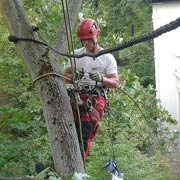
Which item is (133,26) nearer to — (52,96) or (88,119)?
(88,119)

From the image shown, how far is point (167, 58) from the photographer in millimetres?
14414

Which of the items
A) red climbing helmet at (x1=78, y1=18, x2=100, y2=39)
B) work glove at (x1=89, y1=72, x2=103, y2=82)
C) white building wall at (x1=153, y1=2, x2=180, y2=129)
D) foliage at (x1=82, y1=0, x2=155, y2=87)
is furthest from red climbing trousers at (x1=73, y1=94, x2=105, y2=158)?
foliage at (x1=82, y1=0, x2=155, y2=87)

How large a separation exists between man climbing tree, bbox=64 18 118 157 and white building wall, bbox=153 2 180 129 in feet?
35.3

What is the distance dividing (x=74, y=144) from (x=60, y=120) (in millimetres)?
142

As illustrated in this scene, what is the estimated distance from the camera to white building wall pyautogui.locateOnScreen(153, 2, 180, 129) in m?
13.9

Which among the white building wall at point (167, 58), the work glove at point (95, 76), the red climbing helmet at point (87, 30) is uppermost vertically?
the red climbing helmet at point (87, 30)

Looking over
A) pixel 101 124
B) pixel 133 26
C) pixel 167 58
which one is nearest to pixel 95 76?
pixel 101 124

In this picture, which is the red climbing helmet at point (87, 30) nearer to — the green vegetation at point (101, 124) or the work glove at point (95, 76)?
the work glove at point (95, 76)

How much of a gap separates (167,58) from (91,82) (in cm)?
1156

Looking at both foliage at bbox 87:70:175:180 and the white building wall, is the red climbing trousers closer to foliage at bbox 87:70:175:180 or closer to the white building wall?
foliage at bbox 87:70:175:180

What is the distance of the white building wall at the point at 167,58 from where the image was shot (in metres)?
13.9

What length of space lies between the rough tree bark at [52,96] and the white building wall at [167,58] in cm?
1163

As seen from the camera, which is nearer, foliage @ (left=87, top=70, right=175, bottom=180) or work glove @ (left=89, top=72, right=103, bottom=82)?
work glove @ (left=89, top=72, right=103, bottom=82)

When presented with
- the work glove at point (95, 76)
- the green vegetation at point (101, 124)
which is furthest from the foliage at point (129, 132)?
the work glove at point (95, 76)
